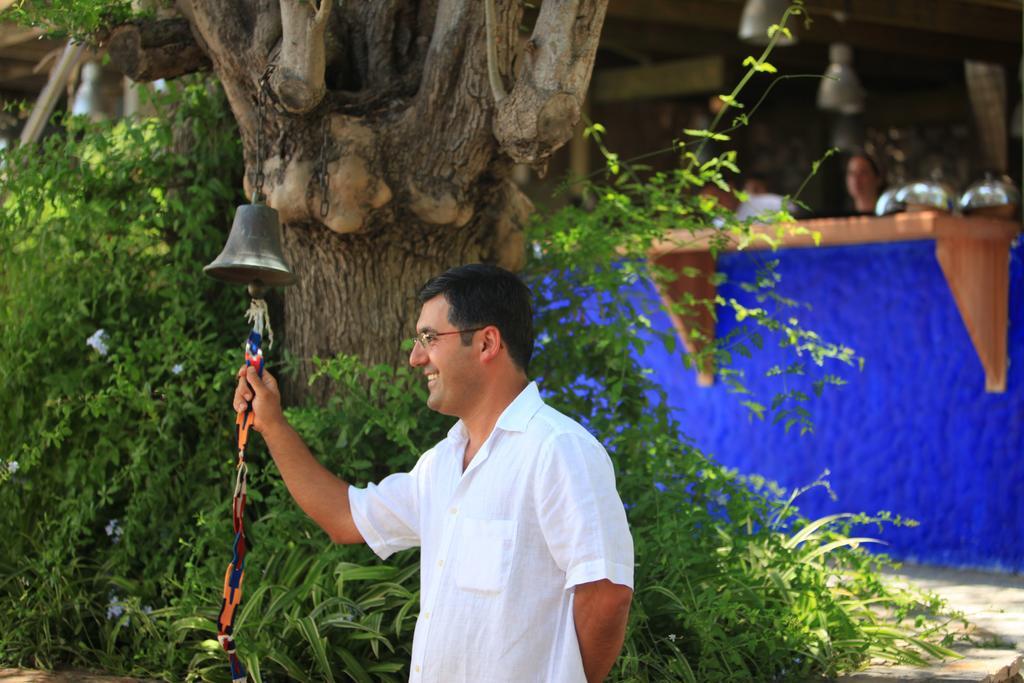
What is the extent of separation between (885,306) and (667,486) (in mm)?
2649

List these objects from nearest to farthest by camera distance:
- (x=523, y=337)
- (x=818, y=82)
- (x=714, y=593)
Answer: (x=523, y=337) < (x=714, y=593) < (x=818, y=82)

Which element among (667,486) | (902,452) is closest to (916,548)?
(902,452)

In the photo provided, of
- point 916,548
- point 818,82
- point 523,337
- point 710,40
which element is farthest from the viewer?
point 818,82

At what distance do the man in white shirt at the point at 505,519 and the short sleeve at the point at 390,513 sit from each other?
9cm

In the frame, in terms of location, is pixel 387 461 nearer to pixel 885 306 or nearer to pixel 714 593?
pixel 714 593

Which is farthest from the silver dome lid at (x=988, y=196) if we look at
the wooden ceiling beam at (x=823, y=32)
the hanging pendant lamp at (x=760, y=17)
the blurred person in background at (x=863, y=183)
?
the wooden ceiling beam at (x=823, y=32)

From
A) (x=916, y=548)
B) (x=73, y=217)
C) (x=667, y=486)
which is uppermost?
(x=73, y=217)

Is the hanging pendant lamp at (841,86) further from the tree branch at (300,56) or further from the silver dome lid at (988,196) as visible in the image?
the tree branch at (300,56)

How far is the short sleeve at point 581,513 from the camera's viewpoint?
98.0 inches

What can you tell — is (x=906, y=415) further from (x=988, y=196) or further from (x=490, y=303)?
(x=490, y=303)

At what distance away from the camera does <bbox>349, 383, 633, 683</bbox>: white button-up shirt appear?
8.30 ft

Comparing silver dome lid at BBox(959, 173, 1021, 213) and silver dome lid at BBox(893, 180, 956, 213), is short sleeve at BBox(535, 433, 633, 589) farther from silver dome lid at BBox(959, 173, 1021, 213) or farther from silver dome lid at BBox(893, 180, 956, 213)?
silver dome lid at BBox(959, 173, 1021, 213)

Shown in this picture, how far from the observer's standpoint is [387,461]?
4.15m

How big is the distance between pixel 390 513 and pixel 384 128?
148cm
